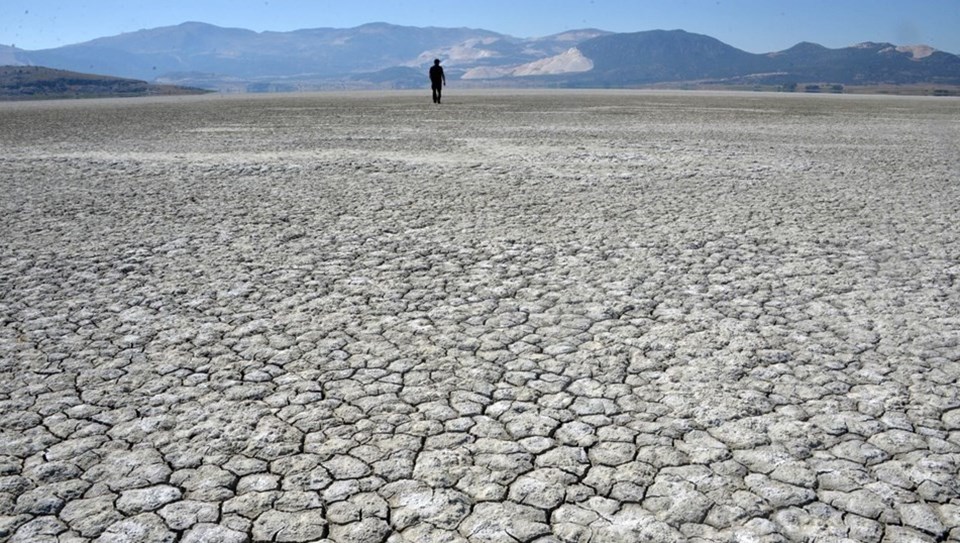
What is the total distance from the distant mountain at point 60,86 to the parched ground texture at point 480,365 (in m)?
99.5

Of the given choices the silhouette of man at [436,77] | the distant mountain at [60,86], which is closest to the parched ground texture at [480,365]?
the silhouette of man at [436,77]

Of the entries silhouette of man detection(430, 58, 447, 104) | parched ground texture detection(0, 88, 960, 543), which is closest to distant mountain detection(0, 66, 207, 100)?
silhouette of man detection(430, 58, 447, 104)

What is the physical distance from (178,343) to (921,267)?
5.72 m

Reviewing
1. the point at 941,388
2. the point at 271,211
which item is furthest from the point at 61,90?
the point at 941,388

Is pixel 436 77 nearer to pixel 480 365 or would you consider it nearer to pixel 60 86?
pixel 480 365

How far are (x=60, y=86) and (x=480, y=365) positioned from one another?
443ft

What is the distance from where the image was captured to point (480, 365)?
423 centimetres

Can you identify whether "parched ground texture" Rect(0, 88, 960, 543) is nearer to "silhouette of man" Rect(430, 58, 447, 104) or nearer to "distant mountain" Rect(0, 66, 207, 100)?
"silhouette of man" Rect(430, 58, 447, 104)

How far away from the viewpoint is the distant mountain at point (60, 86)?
336 ft

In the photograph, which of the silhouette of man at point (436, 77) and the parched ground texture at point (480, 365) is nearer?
the parched ground texture at point (480, 365)

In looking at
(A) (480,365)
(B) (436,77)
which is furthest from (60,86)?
(A) (480,365)

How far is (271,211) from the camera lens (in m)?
8.74

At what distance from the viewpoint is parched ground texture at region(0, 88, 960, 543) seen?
2.89 m

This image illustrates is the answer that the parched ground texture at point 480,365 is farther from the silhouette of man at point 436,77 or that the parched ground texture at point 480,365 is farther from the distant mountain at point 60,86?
the distant mountain at point 60,86
